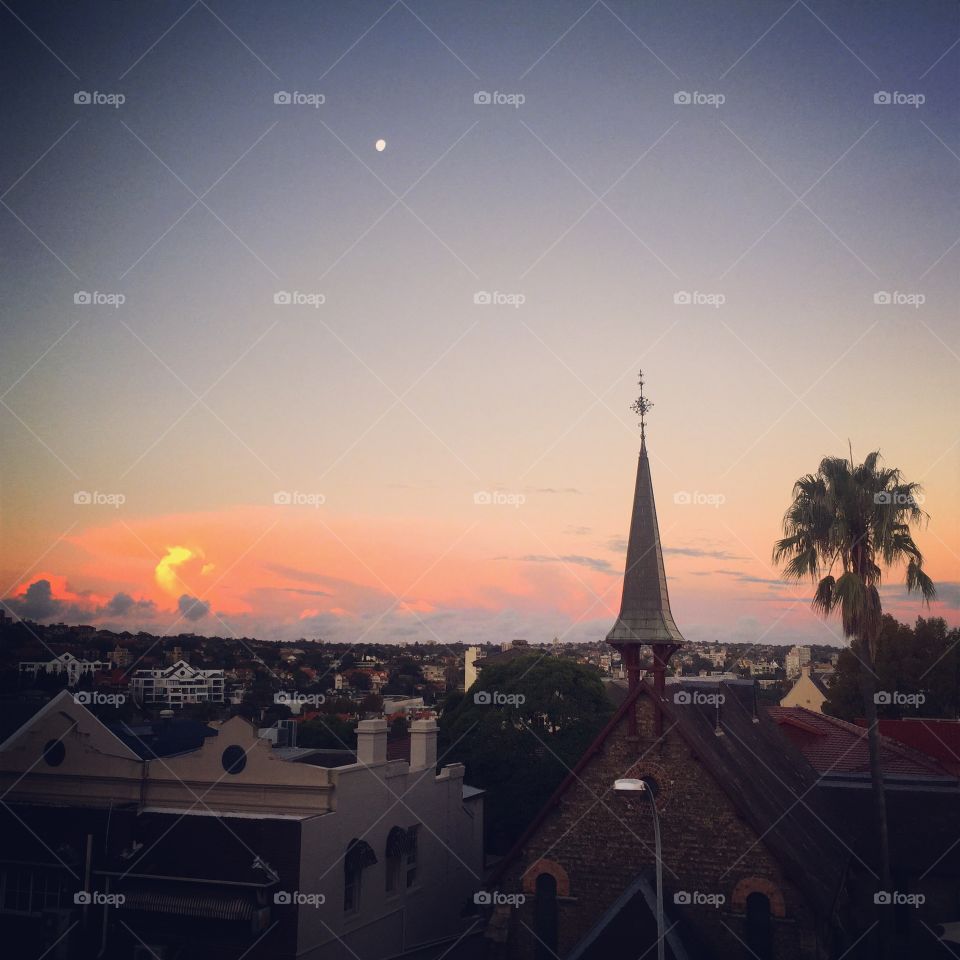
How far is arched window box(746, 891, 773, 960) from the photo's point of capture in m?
20.6

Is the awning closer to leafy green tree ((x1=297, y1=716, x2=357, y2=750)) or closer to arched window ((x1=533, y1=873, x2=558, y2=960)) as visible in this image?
arched window ((x1=533, y1=873, x2=558, y2=960))

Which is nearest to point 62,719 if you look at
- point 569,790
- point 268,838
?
point 268,838

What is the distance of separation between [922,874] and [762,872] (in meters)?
11.4

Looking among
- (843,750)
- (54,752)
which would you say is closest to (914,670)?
(843,750)

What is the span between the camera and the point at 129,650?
58688 millimetres

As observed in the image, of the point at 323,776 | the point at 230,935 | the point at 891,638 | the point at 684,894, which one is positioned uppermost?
the point at 891,638

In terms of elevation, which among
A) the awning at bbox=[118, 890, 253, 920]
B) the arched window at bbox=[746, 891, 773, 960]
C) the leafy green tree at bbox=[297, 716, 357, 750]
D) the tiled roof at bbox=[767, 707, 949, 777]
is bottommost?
the awning at bbox=[118, 890, 253, 920]

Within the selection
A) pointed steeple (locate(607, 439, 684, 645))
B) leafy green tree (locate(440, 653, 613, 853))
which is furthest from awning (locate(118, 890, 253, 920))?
leafy green tree (locate(440, 653, 613, 853))

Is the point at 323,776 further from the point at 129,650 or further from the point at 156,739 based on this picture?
the point at 129,650

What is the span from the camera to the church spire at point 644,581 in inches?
989

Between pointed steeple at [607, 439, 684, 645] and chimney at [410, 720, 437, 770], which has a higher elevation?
pointed steeple at [607, 439, 684, 645]

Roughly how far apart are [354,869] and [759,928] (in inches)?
441

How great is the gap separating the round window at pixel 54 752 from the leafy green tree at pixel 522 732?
19040mm

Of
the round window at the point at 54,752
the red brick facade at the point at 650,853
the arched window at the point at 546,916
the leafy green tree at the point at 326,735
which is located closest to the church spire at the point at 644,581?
the red brick facade at the point at 650,853
